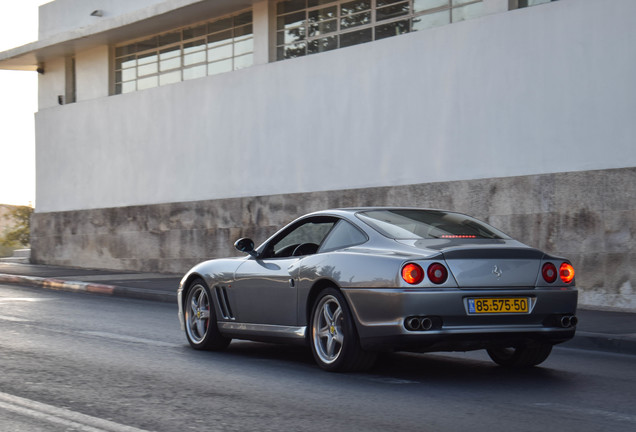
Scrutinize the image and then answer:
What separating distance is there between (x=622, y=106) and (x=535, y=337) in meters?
8.12

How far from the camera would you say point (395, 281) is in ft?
24.5

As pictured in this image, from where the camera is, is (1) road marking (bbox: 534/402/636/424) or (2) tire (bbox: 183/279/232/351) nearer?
(1) road marking (bbox: 534/402/636/424)

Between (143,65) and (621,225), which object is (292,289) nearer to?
(621,225)

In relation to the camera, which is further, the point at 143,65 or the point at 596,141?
the point at 143,65

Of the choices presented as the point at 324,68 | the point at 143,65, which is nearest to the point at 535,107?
the point at 324,68

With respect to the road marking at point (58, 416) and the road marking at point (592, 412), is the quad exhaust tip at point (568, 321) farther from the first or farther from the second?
the road marking at point (58, 416)

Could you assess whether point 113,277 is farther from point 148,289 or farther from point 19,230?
point 19,230

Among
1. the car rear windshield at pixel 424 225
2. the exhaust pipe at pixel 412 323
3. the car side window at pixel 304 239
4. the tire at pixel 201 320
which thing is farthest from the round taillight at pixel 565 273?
the tire at pixel 201 320

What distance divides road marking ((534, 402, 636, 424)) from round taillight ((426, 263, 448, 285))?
3.84 ft

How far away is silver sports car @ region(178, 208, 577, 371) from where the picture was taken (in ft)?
24.4

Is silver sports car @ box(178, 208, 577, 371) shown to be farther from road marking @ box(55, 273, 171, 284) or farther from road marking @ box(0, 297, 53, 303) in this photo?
road marking @ box(55, 273, 171, 284)

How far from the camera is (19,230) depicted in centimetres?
4009

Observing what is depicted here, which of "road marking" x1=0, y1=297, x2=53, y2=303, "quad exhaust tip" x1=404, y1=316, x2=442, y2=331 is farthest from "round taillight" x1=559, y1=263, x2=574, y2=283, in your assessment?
"road marking" x1=0, y1=297, x2=53, y2=303

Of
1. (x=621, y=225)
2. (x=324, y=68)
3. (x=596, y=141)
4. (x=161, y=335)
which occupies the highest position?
(x=324, y=68)
